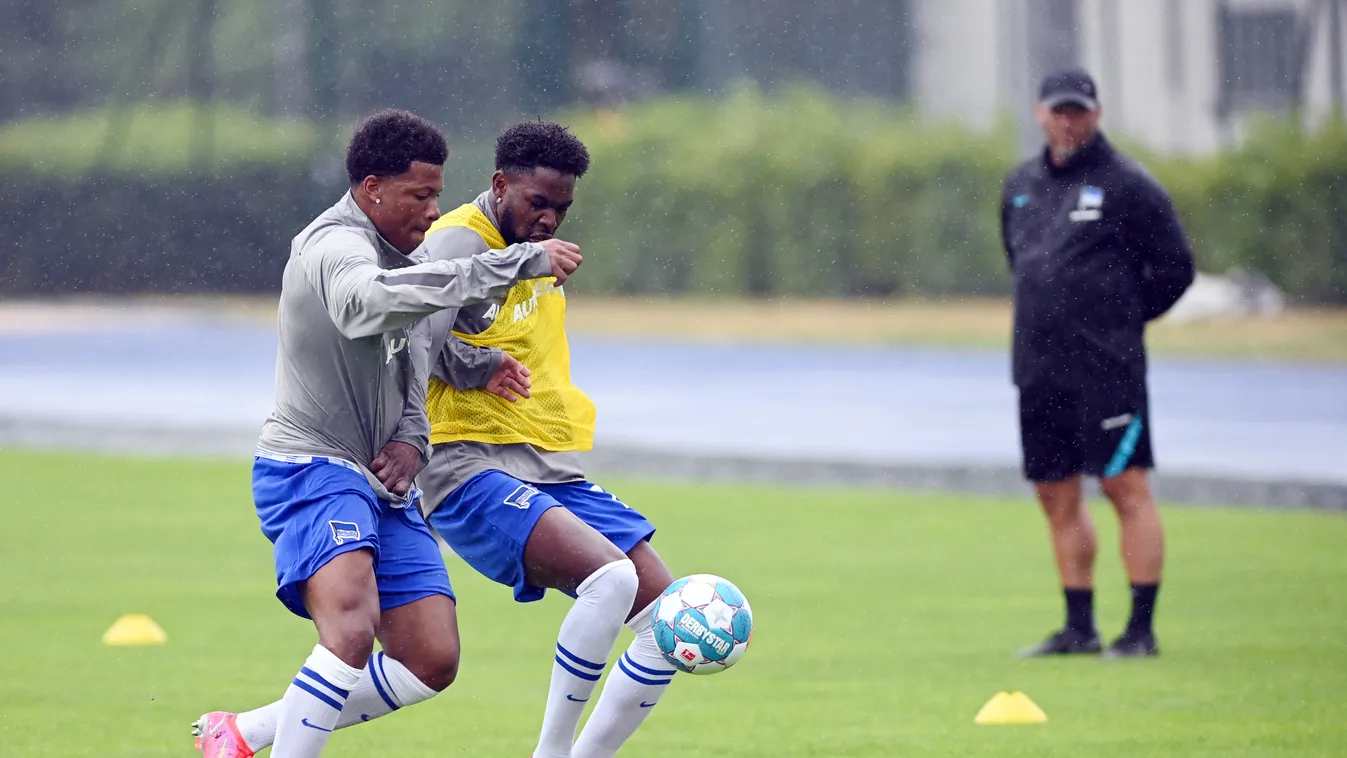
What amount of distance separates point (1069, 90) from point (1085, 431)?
1403 millimetres

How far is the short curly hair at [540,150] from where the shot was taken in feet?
18.9

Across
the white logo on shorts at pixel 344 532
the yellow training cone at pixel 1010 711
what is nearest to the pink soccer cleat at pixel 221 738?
the white logo on shorts at pixel 344 532

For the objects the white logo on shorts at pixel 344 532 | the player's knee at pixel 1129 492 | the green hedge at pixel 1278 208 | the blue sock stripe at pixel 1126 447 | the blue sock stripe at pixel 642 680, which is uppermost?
the white logo on shorts at pixel 344 532

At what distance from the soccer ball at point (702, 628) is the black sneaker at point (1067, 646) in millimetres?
2719

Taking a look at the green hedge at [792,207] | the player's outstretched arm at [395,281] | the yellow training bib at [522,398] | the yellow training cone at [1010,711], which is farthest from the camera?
the green hedge at [792,207]

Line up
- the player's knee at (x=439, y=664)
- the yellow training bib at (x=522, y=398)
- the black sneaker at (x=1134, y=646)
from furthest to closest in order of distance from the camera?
the black sneaker at (x=1134, y=646) → the yellow training bib at (x=522, y=398) → the player's knee at (x=439, y=664)

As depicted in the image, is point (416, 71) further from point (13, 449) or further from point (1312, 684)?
point (1312, 684)

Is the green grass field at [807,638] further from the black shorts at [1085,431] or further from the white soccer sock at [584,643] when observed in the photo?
the black shorts at [1085,431]

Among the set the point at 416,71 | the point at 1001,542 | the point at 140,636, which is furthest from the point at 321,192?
the point at 140,636

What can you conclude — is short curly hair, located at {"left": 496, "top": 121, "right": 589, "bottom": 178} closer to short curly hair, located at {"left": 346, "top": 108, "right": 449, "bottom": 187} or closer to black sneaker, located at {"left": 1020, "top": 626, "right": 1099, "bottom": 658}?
short curly hair, located at {"left": 346, "top": 108, "right": 449, "bottom": 187}

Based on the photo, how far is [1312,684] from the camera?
7.33 m

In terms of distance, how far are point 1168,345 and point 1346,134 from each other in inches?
191

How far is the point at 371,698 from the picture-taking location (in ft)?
17.8

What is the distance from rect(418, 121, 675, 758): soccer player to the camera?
5695 millimetres
